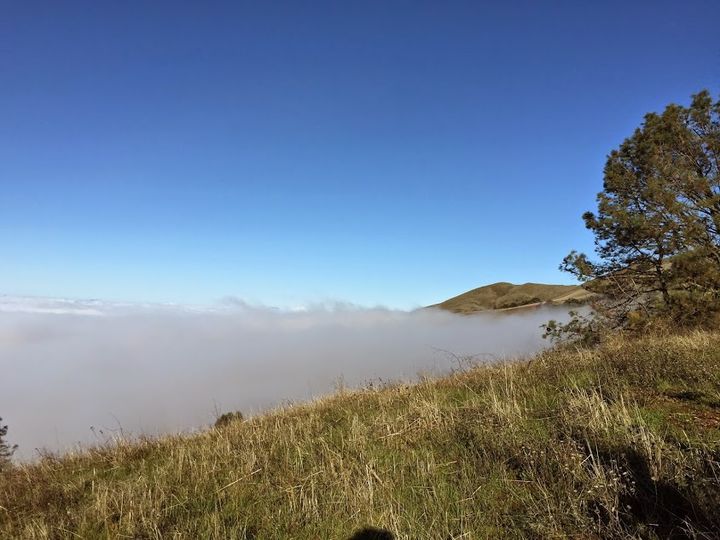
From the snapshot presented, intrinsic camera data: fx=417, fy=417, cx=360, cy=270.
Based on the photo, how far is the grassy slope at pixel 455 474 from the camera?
3.30m

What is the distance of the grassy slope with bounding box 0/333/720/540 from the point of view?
130 inches

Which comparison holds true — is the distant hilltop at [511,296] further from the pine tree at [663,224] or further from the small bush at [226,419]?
the small bush at [226,419]

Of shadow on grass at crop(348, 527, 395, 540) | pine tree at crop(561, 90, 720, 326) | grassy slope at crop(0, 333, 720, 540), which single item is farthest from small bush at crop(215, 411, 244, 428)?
pine tree at crop(561, 90, 720, 326)

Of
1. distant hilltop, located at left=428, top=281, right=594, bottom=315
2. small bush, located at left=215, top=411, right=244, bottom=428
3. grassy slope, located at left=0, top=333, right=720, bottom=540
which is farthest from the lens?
distant hilltop, located at left=428, top=281, right=594, bottom=315

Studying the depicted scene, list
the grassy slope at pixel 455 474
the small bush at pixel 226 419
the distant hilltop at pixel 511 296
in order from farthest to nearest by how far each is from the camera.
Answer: the distant hilltop at pixel 511 296 < the small bush at pixel 226 419 < the grassy slope at pixel 455 474

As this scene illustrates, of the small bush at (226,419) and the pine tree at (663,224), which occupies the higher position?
the pine tree at (663,224)

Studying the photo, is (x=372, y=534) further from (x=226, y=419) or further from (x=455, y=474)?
(x=226, y=419)

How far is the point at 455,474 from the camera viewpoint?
444 centimetres

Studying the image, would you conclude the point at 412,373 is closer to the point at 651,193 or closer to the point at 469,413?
the point at 469,413

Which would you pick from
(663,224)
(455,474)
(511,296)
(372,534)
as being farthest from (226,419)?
(511,296)

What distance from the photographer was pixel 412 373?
11.5 metres

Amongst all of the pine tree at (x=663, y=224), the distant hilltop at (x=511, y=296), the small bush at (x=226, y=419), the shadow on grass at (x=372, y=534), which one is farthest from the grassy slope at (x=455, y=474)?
the distant hilltop at (x=511, y=296)

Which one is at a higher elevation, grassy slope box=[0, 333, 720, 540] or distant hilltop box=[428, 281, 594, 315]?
distant hilltop box=[428, 281, 594, 315]

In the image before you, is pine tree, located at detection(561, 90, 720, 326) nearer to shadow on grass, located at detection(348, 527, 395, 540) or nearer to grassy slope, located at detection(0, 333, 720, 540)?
grassy slope, located at detection(0, 333, 720, 540)
